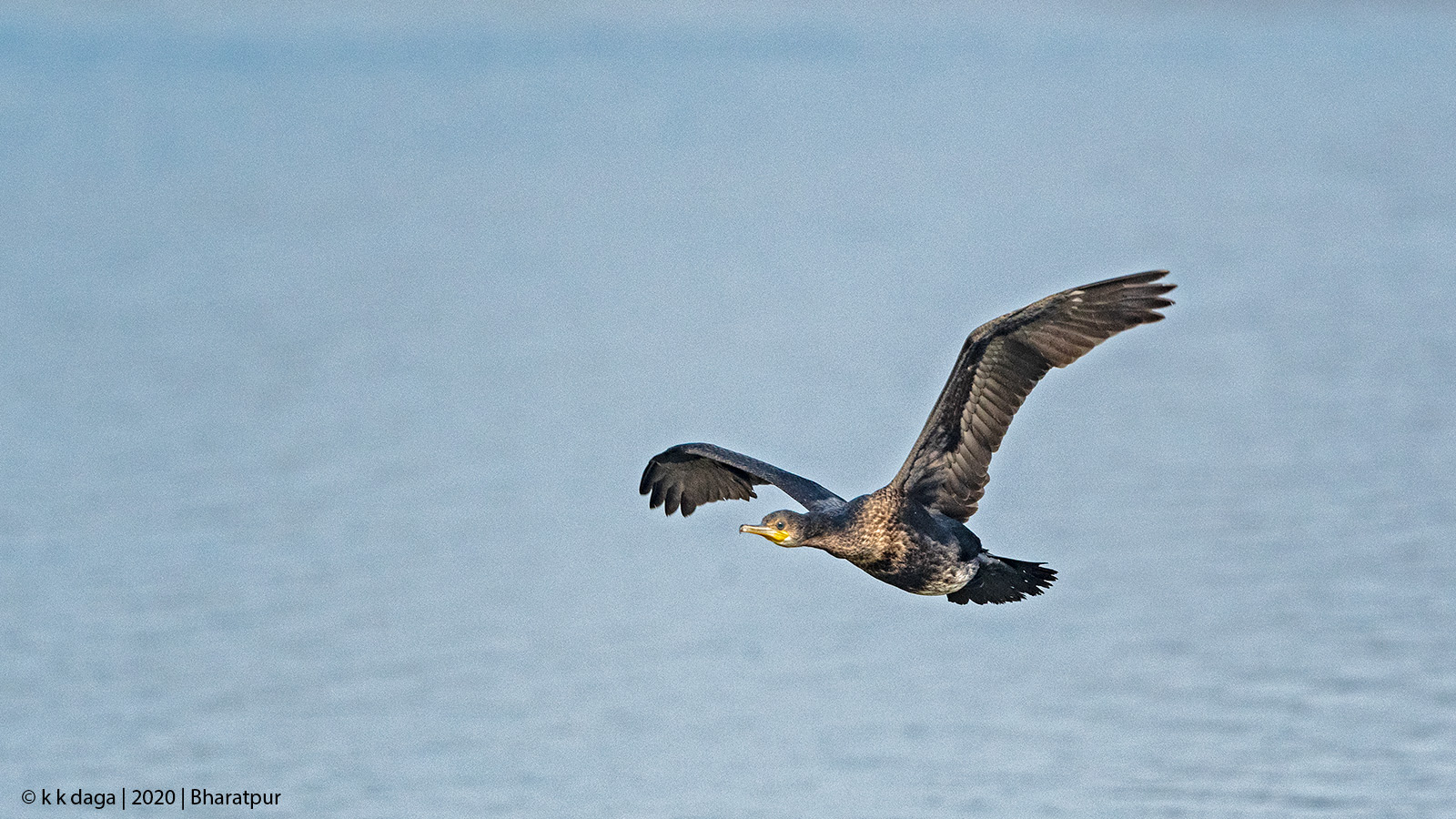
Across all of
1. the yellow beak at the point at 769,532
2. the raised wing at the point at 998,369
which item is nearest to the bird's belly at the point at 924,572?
the raised wing at the point at 998,369

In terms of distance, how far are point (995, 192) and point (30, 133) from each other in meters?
18.7

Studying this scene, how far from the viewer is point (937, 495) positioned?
→ 9359 millimetres

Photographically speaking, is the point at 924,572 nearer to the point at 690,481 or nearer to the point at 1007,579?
the point at 1007,579

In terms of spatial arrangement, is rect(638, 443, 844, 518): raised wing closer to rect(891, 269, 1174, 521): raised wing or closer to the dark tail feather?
rect(891, 269, 1174, 521): raised wing

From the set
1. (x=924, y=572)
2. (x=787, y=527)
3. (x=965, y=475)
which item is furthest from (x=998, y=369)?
(x=787, y=527)

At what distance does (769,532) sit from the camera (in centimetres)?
886

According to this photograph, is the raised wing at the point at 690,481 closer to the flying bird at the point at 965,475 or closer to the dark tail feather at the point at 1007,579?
the flying bird at the point at 965,475

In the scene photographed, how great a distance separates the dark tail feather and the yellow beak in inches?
36.5

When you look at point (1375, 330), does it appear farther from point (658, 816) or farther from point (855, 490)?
point (658, 816)

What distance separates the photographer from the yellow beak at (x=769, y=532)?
880 cm

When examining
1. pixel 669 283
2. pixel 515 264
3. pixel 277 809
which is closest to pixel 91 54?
pixel 515 264

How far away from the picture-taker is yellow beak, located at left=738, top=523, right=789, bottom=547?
28.9ft

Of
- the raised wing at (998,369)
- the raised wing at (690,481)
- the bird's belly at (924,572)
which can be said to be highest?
the raised wing at (690,481)

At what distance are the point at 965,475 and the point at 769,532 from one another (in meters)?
1.04
